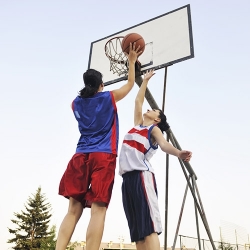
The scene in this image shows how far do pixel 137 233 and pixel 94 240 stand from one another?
0.56 metres

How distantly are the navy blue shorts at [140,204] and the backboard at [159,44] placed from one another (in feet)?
7.73

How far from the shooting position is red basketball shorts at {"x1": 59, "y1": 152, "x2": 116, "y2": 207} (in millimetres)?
2740

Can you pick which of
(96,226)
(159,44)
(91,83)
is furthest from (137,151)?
(159,44)

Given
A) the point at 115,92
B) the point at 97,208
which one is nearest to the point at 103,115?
the point at 115,92

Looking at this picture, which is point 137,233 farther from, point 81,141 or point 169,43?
point 169,43

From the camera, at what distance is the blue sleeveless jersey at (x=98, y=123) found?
3020mm

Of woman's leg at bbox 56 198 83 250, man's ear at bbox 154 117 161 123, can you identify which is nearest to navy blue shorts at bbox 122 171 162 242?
woman's leg at bbox 56 198 83 250

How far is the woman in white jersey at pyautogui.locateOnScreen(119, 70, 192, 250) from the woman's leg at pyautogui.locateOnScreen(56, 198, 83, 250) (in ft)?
1.74

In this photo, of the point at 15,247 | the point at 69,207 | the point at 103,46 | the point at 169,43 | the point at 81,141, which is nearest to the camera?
the point at 69,207

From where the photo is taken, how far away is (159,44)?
551 cm

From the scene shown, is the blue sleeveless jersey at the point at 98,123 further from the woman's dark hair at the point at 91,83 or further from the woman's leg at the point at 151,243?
the woman's leg at the point at 151,243

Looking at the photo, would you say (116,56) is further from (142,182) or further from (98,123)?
(142,182)

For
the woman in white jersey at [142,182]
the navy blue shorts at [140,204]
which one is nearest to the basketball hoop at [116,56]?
the woman in white jersey at [142,182]

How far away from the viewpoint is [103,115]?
10.4 feet
